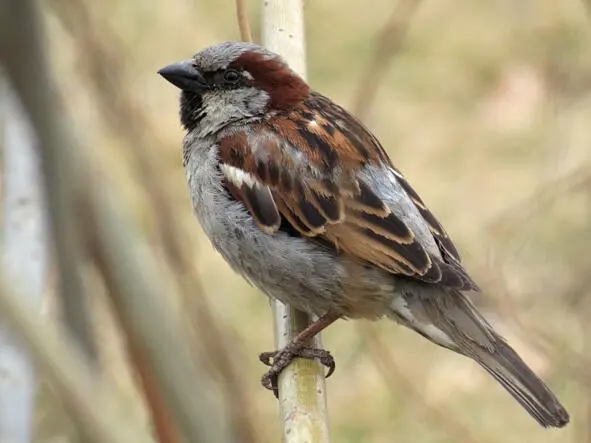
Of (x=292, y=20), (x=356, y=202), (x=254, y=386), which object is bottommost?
(x=254, y=386)

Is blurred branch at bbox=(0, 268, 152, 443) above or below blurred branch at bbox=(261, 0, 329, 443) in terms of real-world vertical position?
above

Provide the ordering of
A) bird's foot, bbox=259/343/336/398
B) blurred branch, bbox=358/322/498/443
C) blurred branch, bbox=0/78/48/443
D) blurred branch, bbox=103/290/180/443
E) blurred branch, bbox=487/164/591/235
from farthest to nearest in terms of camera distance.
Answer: blurred branch, bbox=487/164/591/235 < blurred branch, bbox=358/322/498/443 < bird's foot, bbox=259/343/336/398 < blurred branch, bbox=0/78/48/443 < blurred branch, bbox=103/290/180/443

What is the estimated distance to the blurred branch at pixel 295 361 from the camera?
4.87 feet

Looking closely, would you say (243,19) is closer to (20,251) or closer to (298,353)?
(298,353)

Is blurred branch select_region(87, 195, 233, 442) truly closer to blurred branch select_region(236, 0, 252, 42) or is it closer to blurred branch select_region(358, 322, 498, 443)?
blurred branch select_region(236, 0, 252, 42)

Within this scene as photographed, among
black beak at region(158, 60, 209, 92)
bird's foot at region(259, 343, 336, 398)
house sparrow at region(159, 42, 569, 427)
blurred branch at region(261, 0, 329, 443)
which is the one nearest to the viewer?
blurred branch at region(261, 0, 329, 443)

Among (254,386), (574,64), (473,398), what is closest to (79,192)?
(254,386)

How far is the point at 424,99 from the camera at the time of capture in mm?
6086

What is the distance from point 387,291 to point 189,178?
2.27 ft

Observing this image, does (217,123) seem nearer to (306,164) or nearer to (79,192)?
(306,164)

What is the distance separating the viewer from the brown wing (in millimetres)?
2359

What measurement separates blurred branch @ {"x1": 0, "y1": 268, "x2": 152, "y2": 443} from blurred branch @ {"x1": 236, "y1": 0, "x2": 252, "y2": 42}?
1.45m

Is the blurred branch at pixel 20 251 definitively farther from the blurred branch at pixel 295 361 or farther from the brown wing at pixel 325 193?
the brown wing at pixel 325 193

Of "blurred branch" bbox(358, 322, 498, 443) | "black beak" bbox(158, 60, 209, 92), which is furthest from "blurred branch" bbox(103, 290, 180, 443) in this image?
"blurred branch" bbox(358, 322, 498, 443)
